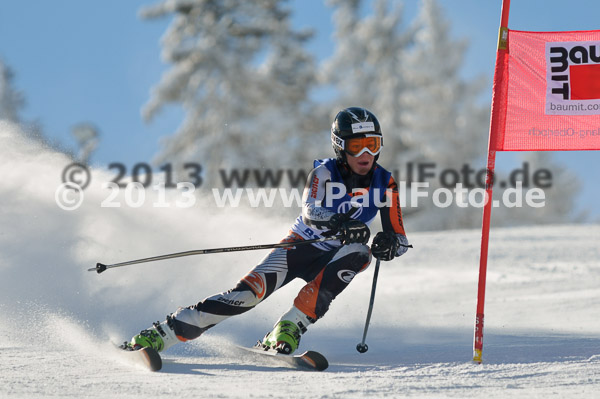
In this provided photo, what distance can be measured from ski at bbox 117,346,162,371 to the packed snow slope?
68mm

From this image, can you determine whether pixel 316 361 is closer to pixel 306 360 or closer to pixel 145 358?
pixel 306 360

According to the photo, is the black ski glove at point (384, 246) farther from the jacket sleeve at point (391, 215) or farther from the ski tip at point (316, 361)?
the ski tip at point (316, 361)

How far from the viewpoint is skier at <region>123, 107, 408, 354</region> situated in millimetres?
4379

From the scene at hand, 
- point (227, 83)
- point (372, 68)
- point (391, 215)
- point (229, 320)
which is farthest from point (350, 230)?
point (372, 68)

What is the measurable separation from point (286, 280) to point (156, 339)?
0.93 meters

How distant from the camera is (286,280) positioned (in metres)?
4.70

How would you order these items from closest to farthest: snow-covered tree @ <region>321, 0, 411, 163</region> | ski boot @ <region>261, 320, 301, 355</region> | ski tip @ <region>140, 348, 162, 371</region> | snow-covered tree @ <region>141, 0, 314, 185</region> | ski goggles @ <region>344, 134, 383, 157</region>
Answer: ski tip @ <region>140, 348, 162, 371</region>
ski boot @ <region>261, 320, 301, 355</region>
ski goggles @ <region>344, 134, 383, 157</region>
snow-covered tree @ <region>141, 0, 314, 185</region>
snow-covered tree @ <region>321, 0, 411, 163</region>

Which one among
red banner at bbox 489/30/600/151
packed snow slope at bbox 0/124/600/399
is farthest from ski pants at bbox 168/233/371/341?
red banner at bbox 489/30/600/151

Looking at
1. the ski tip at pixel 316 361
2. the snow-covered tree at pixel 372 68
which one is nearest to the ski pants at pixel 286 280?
the ski tip at pixel 316 361

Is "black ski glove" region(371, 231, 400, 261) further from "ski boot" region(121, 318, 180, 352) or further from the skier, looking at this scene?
"ski boot" region(121, 318, 180, 352)

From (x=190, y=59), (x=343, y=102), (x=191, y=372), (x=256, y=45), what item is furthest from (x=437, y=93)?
(x=191, y=372)

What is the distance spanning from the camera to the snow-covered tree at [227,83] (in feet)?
87.3

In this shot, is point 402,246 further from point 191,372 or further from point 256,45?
point 256,45

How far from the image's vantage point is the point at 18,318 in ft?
17.6
